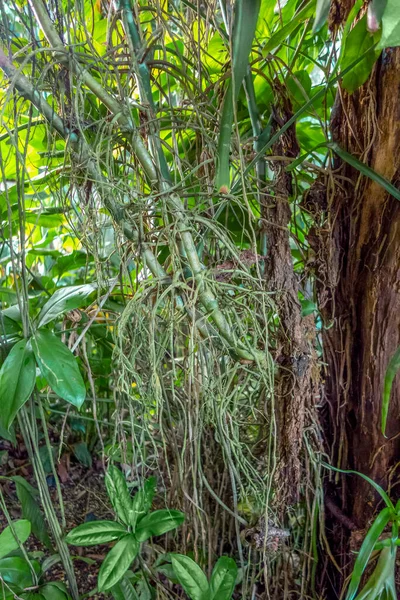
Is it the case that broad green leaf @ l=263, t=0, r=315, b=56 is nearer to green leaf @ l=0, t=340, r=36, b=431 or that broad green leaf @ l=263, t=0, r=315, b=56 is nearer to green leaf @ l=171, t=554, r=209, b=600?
green leaf @ l=0, t=340, r=36, b=431

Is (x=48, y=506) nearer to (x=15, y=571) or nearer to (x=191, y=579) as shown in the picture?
(x=15, y=571)

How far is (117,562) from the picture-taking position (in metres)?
0.61

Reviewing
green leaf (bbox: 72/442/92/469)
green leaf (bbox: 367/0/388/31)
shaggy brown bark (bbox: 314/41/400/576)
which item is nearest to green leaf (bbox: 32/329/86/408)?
shaggy brown bark (bbox: 314/41/400/576)

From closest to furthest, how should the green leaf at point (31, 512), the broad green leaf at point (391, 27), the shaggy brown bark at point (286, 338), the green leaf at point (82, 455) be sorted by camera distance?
the broad green leaf at point (391, 27) < the shaggy brown bark at point (286, 338) < the green leaf at point (31, 512) < the green leaf at point (82, 455)

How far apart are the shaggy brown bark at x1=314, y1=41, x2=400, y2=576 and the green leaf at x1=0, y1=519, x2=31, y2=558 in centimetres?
46

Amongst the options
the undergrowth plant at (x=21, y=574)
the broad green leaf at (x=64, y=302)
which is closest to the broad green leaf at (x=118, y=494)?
the undergrowth plant at (x=21, y=574)

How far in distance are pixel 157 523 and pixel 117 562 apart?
0.07m

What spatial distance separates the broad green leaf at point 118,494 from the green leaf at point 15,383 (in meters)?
0.17

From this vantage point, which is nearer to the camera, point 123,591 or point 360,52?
point 360,52

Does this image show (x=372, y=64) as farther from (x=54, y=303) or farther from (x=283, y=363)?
(x=54, y=303)

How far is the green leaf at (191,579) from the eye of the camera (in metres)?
0.60

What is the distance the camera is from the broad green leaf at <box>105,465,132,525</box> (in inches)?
25.8

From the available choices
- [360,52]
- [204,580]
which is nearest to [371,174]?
[360,52]

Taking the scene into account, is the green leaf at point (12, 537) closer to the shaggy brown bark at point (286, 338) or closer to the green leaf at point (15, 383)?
the green leaf at point (15, 383)
